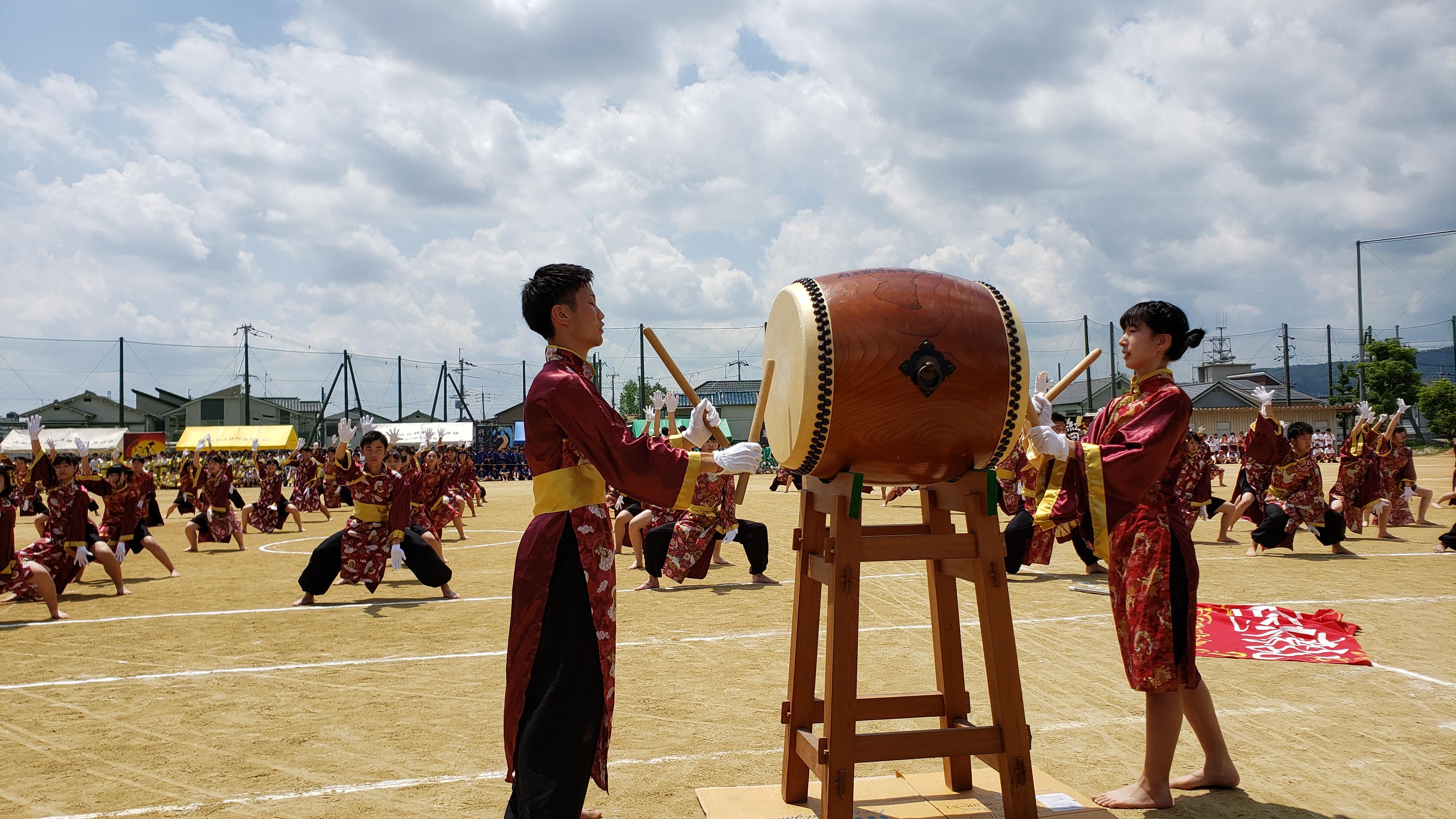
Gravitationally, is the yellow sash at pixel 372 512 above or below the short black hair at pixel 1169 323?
below

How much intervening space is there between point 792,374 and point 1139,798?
1894 millimetres

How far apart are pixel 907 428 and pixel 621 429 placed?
0.90m

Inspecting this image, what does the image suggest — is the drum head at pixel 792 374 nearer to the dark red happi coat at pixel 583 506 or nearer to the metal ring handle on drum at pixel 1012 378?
the dark red happi coat at pixel 583 506

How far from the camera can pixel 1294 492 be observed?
33.8 feet

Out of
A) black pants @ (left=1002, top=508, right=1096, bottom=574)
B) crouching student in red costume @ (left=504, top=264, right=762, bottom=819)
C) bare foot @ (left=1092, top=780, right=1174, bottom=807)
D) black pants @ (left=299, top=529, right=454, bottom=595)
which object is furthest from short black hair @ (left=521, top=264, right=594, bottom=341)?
black pants @ (left=1002, top=508, right=1096, bottom=574)

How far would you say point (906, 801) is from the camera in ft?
10.1

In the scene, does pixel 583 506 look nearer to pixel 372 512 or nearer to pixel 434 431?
pixel 372 512

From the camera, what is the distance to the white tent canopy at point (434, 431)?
1280 inches

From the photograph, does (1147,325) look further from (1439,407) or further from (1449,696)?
(1439,407)

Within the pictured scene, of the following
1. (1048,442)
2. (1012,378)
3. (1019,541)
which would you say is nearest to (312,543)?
(1019,541)

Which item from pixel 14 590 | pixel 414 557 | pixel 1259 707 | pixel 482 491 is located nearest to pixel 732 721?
pixel 1259 707

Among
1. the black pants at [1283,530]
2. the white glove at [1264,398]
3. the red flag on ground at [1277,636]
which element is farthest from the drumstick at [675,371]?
the black pants at [1283,530]

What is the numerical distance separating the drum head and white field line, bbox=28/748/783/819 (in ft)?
4.78

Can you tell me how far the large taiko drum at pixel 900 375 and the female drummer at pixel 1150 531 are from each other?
1.20 feet
